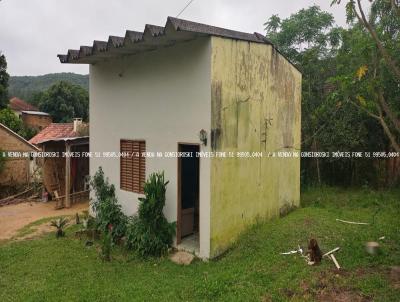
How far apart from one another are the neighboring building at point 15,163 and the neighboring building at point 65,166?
3070mm

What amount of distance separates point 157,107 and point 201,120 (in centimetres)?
149

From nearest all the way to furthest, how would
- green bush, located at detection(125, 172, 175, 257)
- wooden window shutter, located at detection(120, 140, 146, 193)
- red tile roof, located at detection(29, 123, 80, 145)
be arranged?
green bush, located at detection(125, 172, 175, 257)
wooden window shutter, located at detection(120, 140, 146, 193)
red tile roof, located at detection(29, 123, 80, 145)

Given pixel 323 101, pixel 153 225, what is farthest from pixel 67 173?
pixel 323 101

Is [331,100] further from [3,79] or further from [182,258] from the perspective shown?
[3,79]

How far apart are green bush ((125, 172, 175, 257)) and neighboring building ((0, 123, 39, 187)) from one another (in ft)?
36.0

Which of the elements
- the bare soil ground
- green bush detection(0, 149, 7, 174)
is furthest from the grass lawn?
green bush detection(0, 149, 7, 174)

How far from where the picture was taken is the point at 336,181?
13867 millimetres

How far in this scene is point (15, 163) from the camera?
16.9m

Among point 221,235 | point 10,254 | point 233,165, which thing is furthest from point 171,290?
point 10,254

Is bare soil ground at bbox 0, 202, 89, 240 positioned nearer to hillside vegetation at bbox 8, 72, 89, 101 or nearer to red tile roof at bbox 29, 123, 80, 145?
red tile roof at bbox 29, 123, 80, 145

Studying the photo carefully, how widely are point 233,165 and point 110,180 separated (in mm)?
3974

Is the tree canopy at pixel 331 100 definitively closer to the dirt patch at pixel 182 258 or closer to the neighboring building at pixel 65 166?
the dirt patch at pixel 182 258

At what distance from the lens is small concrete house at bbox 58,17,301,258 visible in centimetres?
730

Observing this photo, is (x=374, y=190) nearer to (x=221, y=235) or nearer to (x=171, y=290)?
(x=221, y=235)
